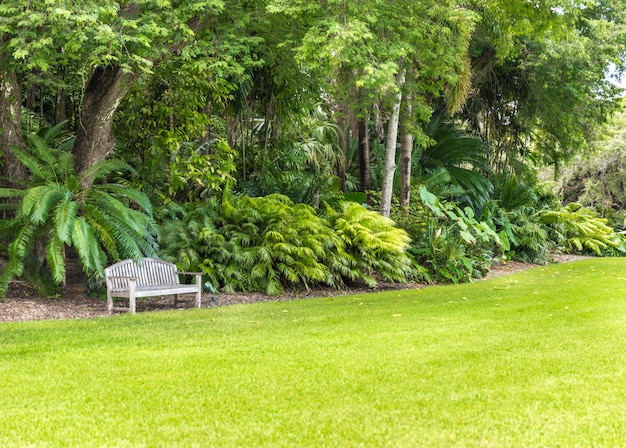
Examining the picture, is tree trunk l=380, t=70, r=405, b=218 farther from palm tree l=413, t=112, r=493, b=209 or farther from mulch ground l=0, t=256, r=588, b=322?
palm tree l=413, t=112, r=493, b=209

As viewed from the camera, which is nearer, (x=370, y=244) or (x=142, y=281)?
(x=142, y=281)

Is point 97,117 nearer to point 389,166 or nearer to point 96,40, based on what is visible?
point 96,40

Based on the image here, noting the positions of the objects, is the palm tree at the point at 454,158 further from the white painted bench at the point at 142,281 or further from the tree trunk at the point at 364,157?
the white painted bench at the point at 142,281

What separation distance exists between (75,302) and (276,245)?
318 cm

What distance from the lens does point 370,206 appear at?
15.4 m

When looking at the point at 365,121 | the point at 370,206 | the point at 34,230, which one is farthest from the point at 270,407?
the point at 365,121

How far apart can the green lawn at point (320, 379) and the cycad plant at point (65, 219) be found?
1.11 meters

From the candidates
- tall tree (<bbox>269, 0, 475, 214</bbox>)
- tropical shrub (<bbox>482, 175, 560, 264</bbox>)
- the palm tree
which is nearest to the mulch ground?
tall tree (<bbox>269, 0, 475, 214</bbox>)

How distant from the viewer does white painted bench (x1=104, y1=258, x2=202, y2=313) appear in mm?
8945

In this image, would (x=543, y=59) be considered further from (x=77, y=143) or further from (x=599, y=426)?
(x=599, y=426)

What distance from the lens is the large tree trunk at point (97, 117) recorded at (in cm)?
1028

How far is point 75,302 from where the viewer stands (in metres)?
9.59

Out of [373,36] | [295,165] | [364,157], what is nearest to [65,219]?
[373,36]

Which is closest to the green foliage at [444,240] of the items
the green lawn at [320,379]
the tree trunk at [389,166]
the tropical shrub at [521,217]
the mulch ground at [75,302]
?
the tree trunk at [389,166]
